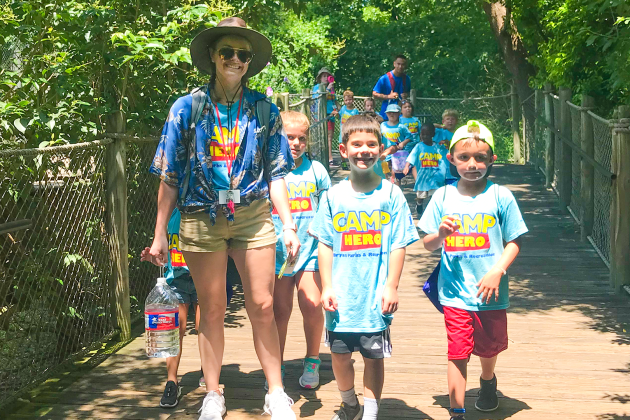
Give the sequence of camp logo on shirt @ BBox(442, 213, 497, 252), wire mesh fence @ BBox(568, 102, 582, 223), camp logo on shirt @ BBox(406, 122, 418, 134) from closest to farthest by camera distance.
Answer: camp logo on shirt @ BBox(442, 213, 497, 252) → wire mesh fence @ BBox(568, 102, 582, 223) → camp logo on shirt @ BBox(406, 122, 418, 134)

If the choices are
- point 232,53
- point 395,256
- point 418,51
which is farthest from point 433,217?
point 418,51

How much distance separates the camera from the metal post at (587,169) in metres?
9.68

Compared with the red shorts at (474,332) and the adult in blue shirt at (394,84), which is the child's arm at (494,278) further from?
the adult in blue shirt at (394,84)

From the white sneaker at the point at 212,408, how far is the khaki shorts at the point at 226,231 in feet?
2.59

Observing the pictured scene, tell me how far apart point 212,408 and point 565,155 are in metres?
8.52

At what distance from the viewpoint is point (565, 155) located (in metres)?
11.9

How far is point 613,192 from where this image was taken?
7770mm

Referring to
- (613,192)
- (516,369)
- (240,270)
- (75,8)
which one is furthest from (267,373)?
(613,192)

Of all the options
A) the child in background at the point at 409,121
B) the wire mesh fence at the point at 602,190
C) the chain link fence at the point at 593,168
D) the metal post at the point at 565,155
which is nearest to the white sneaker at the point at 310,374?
the chain link fence at the point at 593,168

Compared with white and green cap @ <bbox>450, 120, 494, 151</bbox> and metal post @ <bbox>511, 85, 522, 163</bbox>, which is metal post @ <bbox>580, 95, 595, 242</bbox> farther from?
metal post @ <bbox>511, 85, 522, 163</bbox>

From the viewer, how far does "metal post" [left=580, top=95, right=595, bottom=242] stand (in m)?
9.68

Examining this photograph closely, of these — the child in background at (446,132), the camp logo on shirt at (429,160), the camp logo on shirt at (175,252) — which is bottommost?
the camp logo on shirt at (175,252)

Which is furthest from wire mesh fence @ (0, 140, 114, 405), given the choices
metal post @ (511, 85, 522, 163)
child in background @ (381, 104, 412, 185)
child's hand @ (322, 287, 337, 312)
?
metal post @ (511, 85, 522, 163)

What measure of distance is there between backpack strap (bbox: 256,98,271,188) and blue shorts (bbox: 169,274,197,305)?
3.05 feet
